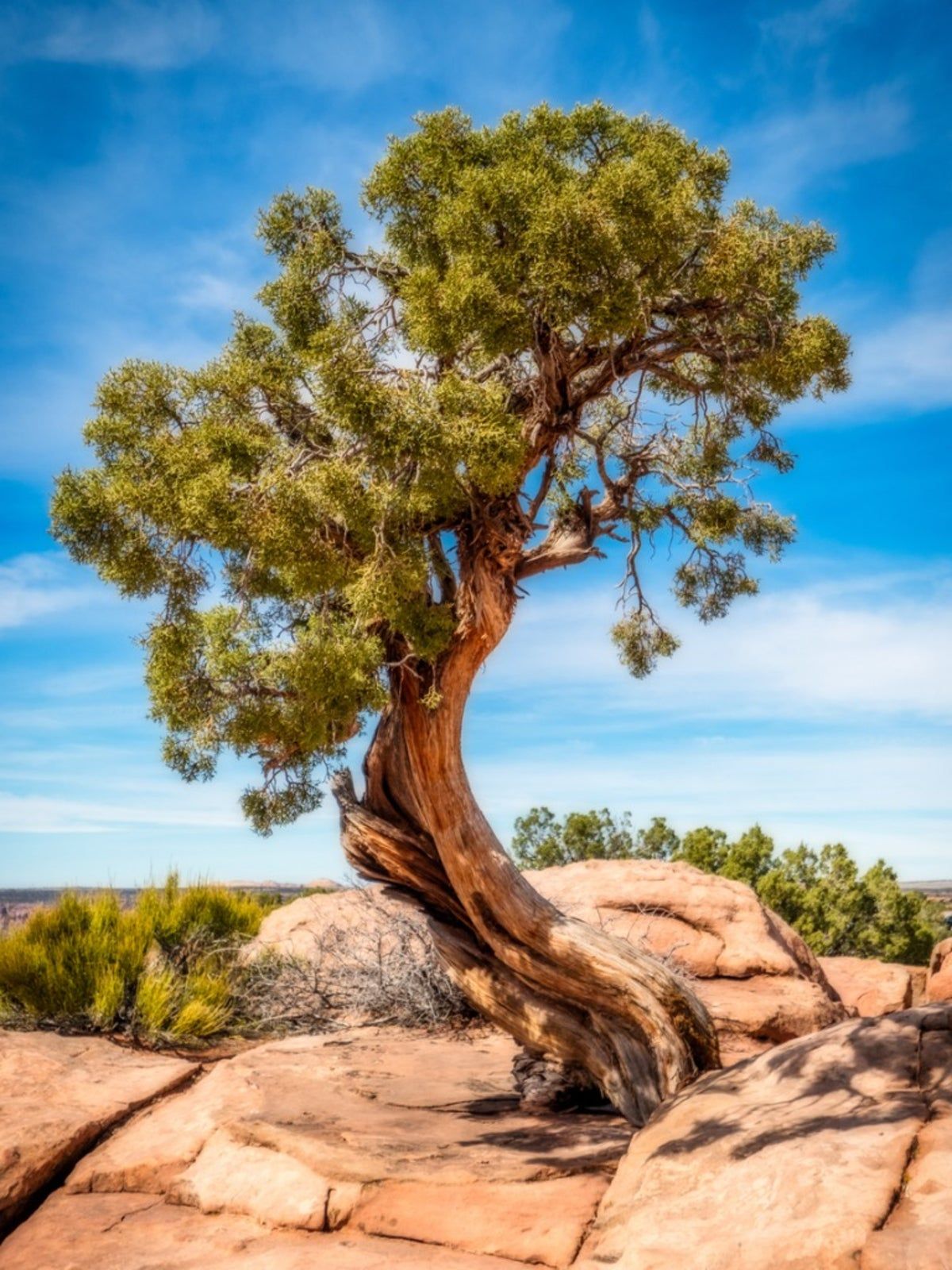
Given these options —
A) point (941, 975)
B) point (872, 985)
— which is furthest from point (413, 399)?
point (872, 985)

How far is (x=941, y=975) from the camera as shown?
12500mm

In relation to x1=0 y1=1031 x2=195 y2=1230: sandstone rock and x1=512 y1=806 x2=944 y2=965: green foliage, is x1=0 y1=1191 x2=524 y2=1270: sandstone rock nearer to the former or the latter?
x1=0 y1=1031 x2=195 y2=1230: sandstone rock

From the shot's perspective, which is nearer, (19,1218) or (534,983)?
(19,1218)

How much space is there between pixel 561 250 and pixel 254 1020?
10.0 metres

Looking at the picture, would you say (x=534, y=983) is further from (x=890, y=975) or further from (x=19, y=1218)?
(x=890, y=975)

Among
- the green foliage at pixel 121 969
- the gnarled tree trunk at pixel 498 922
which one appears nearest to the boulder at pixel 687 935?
the green foliage at pixel 121 969

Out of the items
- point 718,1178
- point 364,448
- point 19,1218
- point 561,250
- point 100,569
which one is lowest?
point 19,1218

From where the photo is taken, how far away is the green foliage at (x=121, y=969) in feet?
36.9

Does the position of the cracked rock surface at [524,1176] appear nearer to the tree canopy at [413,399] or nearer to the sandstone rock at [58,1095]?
the sandstone rock at [58,1095]

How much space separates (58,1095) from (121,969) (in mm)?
3257

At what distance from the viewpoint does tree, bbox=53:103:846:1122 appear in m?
6.73

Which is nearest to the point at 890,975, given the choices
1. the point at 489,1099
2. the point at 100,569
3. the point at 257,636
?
the point at 489,1099

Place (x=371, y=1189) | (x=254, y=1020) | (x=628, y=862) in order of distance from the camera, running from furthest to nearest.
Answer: (x=628, y=862), (x=254, y=1020), (x=371, y=1189)

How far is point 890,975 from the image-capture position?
1496 centimetres
